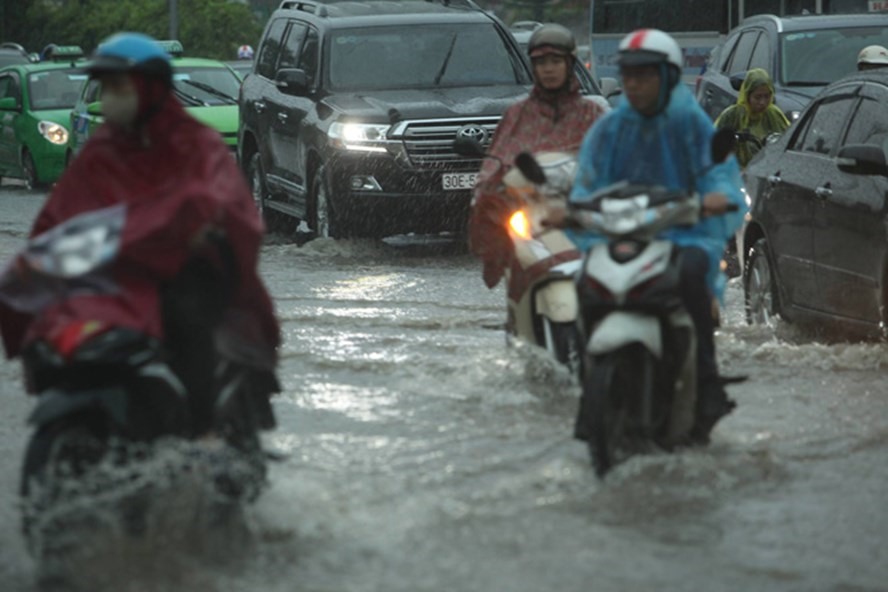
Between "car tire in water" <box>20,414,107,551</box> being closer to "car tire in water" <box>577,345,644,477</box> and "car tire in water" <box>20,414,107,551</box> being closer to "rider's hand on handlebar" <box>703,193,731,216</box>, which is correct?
"car tire in water" <box>577,345,644,477</box>

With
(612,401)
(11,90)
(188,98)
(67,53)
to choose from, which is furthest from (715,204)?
(67,53)

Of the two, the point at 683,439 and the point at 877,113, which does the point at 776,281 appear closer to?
the point at 877,113

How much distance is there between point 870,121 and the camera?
37.7 feet

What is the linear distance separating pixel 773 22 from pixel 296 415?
36.4ft

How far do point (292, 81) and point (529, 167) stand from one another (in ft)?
30.4

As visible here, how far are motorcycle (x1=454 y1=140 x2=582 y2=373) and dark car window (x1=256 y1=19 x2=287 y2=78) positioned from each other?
998 centimetres

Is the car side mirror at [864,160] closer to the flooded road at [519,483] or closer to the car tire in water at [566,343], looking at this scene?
the flooded road at [519,483]

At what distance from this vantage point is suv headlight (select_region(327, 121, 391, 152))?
16.9 metres

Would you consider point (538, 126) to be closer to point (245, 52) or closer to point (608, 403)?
point (608, 403)

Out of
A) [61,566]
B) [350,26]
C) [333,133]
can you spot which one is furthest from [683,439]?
[350,26]

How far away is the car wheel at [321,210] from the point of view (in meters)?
17.5

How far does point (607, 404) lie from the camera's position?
24.6 ft

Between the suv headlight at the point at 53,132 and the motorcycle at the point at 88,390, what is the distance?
2130 cm

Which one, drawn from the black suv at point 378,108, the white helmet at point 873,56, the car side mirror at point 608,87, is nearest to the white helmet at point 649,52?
the black suv at point 378,108
